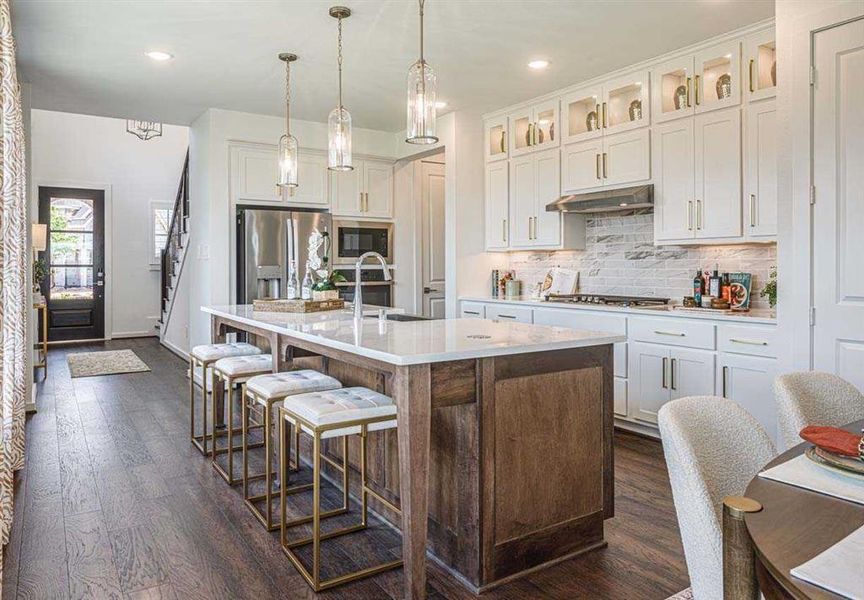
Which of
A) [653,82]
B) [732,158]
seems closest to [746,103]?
[732,158]

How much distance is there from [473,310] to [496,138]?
66.3 inches

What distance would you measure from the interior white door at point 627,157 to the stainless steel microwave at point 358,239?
2.80 metres

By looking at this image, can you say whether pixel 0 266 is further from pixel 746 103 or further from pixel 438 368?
pixel 746 103

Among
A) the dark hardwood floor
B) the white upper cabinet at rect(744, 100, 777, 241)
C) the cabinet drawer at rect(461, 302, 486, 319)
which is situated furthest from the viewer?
the cabinet drawer at rect(461, 302, 486, 319)

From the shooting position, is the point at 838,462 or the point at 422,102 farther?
the point at 422,102

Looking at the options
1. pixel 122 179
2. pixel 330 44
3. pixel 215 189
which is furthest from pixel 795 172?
pixel 122 179

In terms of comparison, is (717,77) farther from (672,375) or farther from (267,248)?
(267,248)

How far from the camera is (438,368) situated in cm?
206

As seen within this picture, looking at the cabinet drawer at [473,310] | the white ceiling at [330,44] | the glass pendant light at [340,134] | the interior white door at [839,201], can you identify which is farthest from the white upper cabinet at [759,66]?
the cabinet drawer at [473,310]

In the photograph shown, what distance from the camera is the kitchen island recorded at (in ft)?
6.71

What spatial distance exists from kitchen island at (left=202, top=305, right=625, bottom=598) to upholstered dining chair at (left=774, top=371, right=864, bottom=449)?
32.8 inches

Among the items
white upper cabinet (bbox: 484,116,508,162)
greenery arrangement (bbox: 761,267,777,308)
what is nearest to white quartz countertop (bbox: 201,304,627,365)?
greenery arrangement (bbox: 761,267,777,308)

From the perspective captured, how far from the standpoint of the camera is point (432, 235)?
699 cm

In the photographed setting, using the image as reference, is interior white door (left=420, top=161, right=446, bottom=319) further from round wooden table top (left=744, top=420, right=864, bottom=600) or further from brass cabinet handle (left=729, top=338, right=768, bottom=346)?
round wooden table top (left=744, top=420, right=864, bottom=600)
